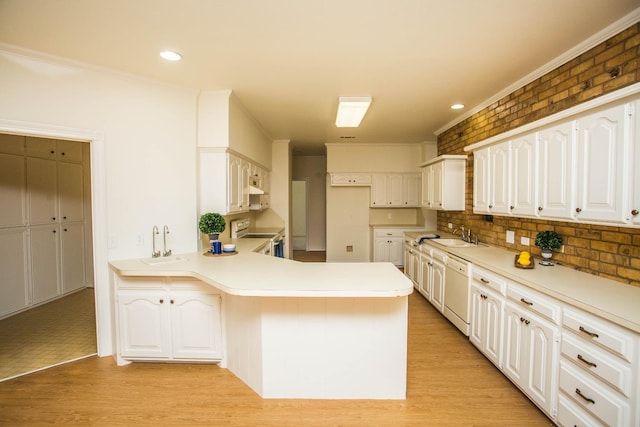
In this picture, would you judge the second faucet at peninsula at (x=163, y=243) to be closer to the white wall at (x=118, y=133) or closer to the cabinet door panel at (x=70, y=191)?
the white wall at (x=118, y=133)

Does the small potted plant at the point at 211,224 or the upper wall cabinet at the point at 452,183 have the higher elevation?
the upper wall cabinet at the point at 452,183

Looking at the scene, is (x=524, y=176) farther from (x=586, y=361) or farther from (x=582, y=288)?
(x=586, y=361)

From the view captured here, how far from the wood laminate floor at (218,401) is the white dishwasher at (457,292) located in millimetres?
507

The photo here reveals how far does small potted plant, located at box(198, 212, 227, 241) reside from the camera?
2965mm

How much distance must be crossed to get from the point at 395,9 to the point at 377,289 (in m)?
1.75

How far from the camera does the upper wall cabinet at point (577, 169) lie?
1.69 m

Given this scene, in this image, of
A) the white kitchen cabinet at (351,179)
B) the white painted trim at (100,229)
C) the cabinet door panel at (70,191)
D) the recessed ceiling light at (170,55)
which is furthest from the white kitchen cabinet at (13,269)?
the white kitchen cabinet at (351,179)

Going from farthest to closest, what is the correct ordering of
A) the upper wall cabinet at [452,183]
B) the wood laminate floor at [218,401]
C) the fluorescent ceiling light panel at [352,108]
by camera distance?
the upper wall cabinet at [452,183]
the fluorescent ceiling light panel at [352,108]
the wood laminate floor at [218,401]

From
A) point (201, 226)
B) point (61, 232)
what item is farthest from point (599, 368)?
point (61, 232)

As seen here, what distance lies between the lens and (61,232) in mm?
4258

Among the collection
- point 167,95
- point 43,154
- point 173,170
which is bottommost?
point 173,170

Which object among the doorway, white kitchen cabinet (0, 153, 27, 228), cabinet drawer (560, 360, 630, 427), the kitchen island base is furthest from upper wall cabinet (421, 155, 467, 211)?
white kitchen cabinet (0, 153, 27, 228)

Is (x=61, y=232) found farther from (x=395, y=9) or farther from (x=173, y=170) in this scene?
(x=395, y=9)

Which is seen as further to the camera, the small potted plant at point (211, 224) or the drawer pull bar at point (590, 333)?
the small potted plant at point (211, 224)
